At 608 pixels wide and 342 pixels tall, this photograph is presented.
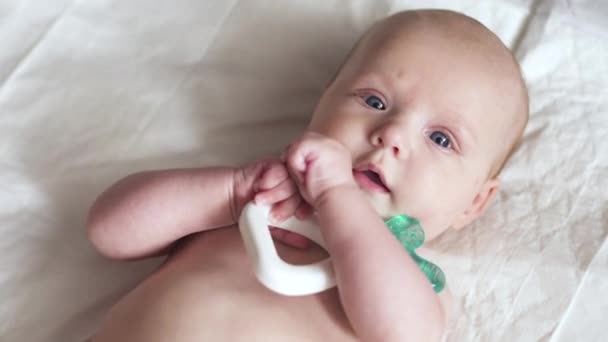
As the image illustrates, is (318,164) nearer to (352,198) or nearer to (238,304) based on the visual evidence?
(352,198)

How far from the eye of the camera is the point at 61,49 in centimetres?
127

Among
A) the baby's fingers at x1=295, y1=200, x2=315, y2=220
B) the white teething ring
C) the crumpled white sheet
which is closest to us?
the white teething ring

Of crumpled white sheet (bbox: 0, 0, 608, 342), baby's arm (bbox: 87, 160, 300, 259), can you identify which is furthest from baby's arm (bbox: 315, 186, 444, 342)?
crumpled white sheet (bbox: 0, 0, 608, 342)

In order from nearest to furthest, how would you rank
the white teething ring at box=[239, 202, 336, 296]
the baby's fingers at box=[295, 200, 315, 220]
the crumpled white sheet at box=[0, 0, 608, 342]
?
the white teething ring at box=[239, 202, 336, 296]
the baby's fingers at box=[295, 200, 315, 220]
the crumpled white sheet at box=[0, 0, 608, 342]

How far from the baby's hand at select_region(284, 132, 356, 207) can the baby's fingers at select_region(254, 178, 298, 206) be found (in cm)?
2

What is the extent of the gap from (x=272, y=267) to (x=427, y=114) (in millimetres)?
298

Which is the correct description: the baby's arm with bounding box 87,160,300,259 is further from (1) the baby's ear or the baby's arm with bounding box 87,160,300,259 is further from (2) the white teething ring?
(1) the baby's ear

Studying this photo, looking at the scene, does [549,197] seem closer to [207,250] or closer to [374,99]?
[374,99]

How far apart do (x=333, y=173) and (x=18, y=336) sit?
1.49 feet

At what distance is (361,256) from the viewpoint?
0.84 meters

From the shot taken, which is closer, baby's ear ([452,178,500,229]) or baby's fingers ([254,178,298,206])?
baby's fingers ([254,178,298,206])

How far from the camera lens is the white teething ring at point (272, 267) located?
2.64 ft

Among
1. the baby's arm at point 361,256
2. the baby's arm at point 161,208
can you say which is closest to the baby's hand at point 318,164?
the baby's arm at point 361,256

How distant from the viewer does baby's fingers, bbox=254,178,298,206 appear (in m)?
0.89
